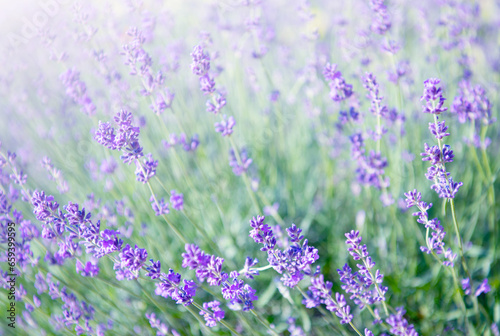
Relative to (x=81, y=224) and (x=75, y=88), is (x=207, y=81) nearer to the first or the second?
(x=81, y=224)

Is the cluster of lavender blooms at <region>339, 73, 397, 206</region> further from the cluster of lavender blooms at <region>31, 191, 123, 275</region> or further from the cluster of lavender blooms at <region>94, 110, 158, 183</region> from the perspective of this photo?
the cluster of lavender blooms at <region>31, 191, 123, 275</region>

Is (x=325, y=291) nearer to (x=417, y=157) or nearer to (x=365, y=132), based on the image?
(x=365, y=132)

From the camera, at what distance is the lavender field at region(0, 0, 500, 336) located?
143cm

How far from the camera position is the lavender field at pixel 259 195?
4.69 ft

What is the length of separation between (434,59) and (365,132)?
1.00 meters

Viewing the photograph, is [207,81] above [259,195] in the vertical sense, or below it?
above

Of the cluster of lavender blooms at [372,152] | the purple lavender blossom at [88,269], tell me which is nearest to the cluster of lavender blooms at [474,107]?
the cluster of lavender blooms at [372,152]

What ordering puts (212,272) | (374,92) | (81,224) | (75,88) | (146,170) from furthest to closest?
(75,88) < (374,92) < (146,170) < (81,224) < (212,272)

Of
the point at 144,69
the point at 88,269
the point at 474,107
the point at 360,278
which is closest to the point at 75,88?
the point at 144,69

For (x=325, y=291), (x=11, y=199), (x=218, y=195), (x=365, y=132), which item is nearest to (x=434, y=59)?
(x=365, y=132)

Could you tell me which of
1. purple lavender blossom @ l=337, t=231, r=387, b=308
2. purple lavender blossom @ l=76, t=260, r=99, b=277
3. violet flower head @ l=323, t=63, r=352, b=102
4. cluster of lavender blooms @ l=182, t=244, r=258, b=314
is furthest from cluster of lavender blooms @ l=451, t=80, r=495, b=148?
purple lavender blossom @ l=76, t=260, r=99, b=277

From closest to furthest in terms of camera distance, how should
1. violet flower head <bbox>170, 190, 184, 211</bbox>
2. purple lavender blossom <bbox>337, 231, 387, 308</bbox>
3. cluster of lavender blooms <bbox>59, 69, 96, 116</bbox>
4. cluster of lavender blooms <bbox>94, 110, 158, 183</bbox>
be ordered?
purple lavender blossom <bbox>337, 231, 387, 308</bbox>
cluster of lavender blooms <bbox>94, 110, 158, 183</bbox>
violet flower head <bbox>170, 190, 184, 211</bbox>
cluster of lavender blooms <bbox>59, 69, 96, 116</bbox>

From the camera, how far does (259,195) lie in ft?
7.68

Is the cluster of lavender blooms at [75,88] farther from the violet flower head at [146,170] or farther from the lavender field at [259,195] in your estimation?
the violet flower head at [146,170]
